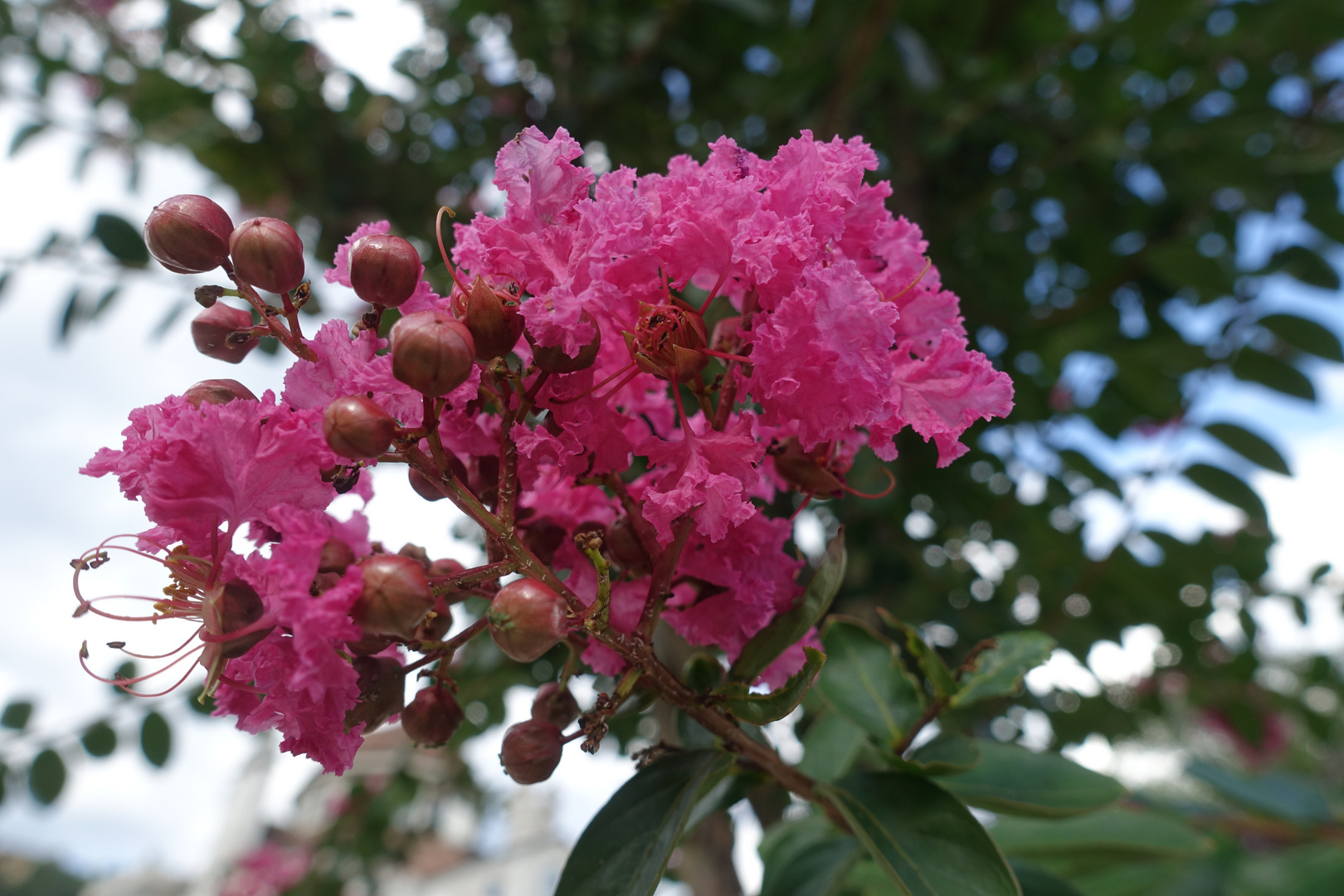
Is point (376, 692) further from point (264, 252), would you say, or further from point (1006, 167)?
point (1006, 167)

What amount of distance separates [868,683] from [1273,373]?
1392mm

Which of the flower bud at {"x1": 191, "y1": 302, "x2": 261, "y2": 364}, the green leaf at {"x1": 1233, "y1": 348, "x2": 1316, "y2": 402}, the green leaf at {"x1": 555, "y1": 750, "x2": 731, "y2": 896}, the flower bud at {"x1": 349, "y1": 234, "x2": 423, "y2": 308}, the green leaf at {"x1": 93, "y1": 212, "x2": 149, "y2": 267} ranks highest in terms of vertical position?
the green leaf at {"x1": 1233, "y1": 348, "x2": 1316, "y2": 402}

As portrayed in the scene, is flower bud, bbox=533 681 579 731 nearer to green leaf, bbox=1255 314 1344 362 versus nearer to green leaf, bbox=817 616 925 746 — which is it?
green leaf, bbox=817 616 925 746

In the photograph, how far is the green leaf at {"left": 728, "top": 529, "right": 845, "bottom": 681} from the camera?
0.64m

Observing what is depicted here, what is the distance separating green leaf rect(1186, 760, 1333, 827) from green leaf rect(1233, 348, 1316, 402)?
801 millimetres

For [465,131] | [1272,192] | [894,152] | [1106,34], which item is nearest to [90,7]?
[465,131]

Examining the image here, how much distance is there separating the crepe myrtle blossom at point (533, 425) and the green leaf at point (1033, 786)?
0.32 meters

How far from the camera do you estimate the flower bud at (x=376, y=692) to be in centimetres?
61

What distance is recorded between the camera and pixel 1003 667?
2.72 feet

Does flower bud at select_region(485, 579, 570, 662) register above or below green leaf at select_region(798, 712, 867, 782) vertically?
below

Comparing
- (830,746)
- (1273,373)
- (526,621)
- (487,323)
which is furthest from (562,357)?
(1273,373)

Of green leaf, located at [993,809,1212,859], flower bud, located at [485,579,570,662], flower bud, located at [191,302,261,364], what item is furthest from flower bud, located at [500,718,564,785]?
green leaf, located at [993,809,1212,859]

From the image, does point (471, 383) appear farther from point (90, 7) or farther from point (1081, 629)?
point (90, 7)

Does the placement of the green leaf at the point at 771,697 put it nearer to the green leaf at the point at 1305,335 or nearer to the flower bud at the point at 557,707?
the flower bud at the point at 557,707
